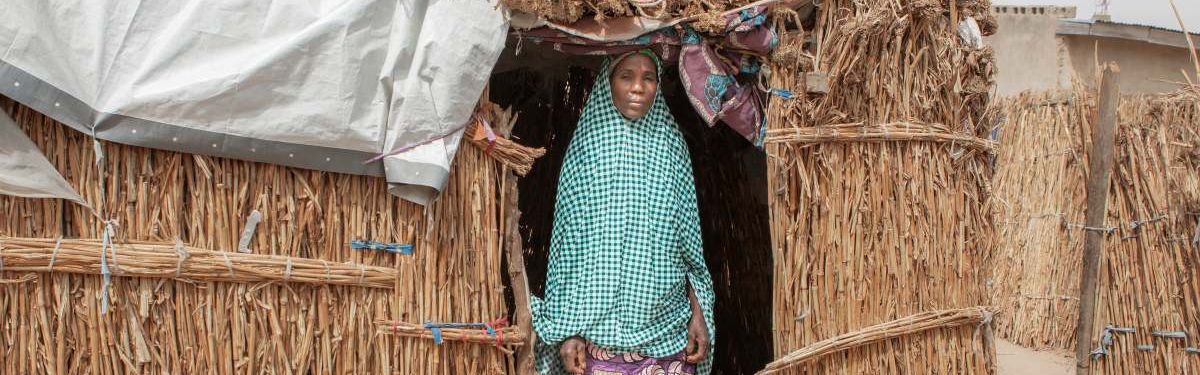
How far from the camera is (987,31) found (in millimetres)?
4391

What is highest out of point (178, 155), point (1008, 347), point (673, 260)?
point (178, 155)

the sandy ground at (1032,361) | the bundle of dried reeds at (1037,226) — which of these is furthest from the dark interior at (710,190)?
Answer: the bundle of dried reeds at (1037,226)

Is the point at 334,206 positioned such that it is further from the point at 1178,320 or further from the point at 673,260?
the point at 1178,320

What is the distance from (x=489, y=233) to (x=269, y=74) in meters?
0.93

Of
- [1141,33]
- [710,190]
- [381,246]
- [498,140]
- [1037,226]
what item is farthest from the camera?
[1141,33]

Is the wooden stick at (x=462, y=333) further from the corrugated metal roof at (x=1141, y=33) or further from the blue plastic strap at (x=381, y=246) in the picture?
the corrugated metal roof at (x=1141, y=33)

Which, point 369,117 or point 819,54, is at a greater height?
point 819,54

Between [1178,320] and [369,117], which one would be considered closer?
[369,117]

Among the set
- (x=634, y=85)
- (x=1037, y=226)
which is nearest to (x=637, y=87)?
(x=634, y=85)

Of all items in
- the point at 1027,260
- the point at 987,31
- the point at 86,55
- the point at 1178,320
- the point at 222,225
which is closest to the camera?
the point at 86,55

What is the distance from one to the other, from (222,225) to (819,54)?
2195mm

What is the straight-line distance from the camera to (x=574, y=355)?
386 centimetres

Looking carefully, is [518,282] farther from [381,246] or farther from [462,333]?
[381,246]

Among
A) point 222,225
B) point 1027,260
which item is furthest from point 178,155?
point 1027,260
